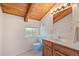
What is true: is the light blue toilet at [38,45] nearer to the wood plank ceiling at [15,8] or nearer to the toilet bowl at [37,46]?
the toilet bowl at [37,46]

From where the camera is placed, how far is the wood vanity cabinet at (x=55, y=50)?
1.71 meters

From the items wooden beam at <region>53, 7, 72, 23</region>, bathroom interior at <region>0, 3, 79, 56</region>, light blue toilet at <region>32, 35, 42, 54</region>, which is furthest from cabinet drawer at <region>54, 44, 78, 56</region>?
wooden beam at <region>53, 7, 72, 23</region>

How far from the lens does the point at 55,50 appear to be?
1852 mm

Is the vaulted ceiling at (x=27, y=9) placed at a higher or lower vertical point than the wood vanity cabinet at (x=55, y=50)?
higher

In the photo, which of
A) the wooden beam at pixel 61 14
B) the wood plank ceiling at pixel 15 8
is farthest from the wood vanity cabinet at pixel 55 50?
the wood plank ceiling at pixel 15 8

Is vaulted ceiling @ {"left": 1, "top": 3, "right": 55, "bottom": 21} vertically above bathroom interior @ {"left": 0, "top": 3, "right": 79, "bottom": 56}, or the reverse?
vaulted ceiling @ {"left": 1, "top": 3, "right": 55, "bottom": 21}

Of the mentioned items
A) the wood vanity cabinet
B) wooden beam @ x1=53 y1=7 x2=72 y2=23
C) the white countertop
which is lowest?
the wood vanity cabinet

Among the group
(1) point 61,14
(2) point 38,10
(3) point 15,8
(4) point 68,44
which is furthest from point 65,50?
(3) point 15,8

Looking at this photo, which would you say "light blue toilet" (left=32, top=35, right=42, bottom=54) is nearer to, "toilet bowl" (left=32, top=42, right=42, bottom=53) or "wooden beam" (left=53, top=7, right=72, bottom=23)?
"toilet bowl" (left=32, top=42, right=42, bottom=53)

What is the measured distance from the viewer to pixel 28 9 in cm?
181

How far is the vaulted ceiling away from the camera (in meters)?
1.81

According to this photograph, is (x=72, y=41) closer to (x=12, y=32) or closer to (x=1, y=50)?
(x=12, y=32)

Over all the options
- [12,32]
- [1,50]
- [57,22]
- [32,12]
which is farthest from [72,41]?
[1,50]

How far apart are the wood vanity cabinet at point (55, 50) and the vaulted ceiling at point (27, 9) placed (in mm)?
411
